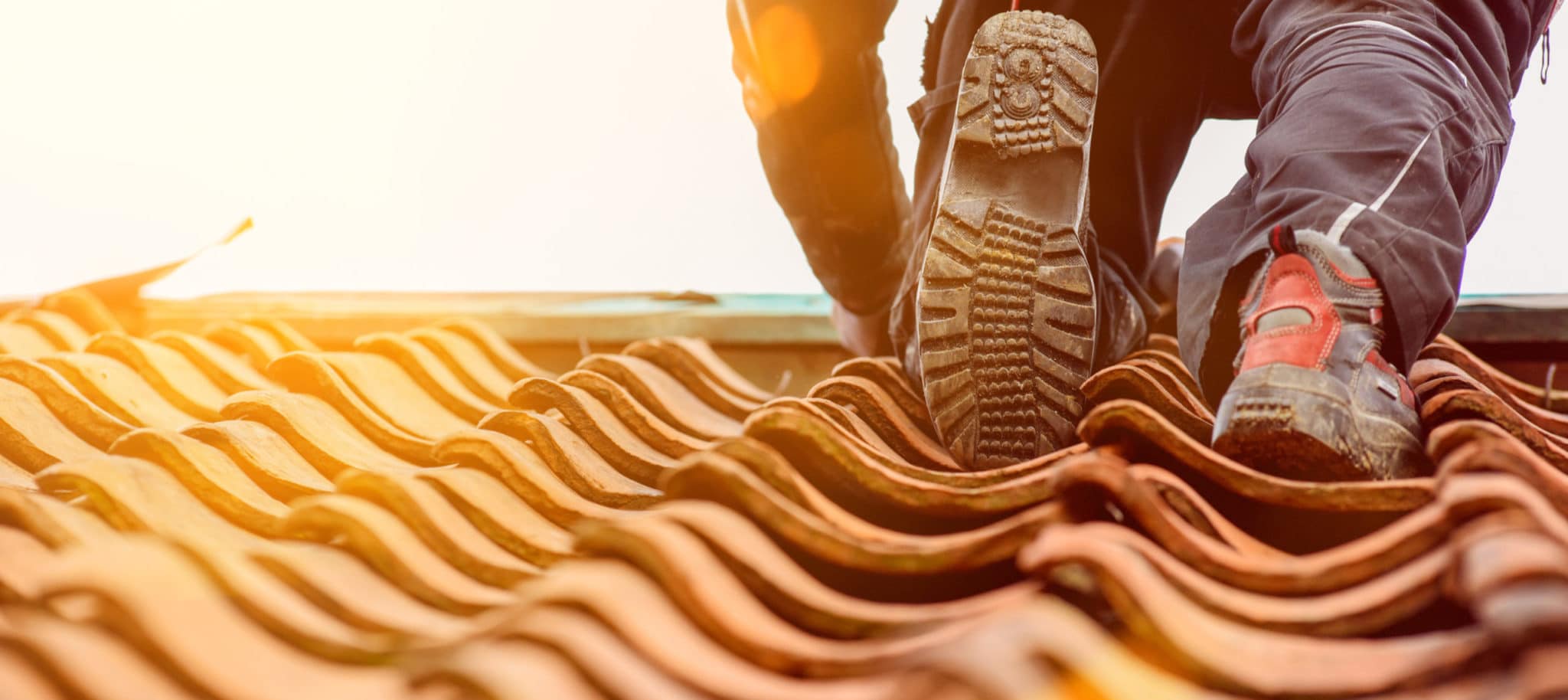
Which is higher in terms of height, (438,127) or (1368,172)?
(1368,172)

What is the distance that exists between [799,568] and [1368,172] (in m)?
0.63

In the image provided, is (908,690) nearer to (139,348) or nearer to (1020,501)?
(1020,501)

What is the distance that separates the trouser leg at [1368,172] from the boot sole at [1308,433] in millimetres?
116

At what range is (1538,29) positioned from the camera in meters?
1.37

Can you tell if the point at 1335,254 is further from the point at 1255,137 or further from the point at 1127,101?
the point at 1127,101

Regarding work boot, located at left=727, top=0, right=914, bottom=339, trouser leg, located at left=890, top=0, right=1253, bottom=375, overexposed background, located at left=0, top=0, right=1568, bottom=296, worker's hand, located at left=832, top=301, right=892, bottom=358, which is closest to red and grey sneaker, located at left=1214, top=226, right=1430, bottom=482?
trouser leg, located at left=890, top=0, right=1253, bottom=375

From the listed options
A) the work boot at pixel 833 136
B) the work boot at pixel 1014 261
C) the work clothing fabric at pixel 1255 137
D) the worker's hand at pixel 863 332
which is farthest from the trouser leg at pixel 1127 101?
the worker's hand at pixel 863 332

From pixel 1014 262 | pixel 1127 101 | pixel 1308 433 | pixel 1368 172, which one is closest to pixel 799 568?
pixel 1308 433

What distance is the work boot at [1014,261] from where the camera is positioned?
125 centimetres

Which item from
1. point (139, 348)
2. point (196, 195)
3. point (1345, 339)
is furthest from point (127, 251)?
point (1345, 339)

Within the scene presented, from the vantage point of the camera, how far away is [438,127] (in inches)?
133

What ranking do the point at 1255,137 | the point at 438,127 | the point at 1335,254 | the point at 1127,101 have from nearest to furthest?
the point at 1335,254 → the point at 1255,137 → the point at 1127,101 → the point at 438,127

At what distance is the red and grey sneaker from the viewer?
949 millimetres

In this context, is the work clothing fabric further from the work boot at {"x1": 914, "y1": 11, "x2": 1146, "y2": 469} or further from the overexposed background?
the overexposed background
